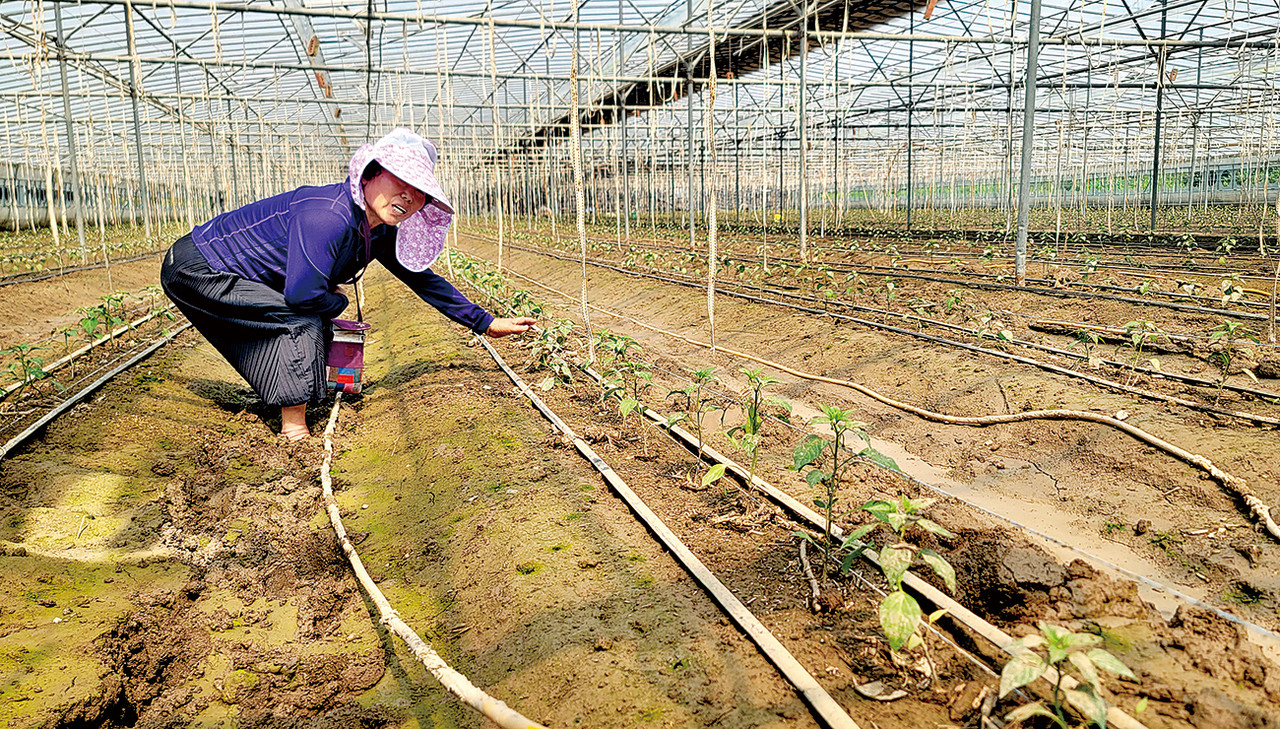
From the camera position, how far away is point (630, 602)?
102 inches

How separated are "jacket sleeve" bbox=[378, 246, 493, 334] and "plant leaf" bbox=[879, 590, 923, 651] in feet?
10.6

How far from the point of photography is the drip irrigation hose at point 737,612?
6.32 feet

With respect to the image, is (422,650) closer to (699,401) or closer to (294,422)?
(699,401)

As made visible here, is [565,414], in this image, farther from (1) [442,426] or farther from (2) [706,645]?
(2) [706,645]

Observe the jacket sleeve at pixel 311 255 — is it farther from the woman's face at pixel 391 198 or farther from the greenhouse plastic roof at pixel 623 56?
the greenhouse plastic roof at pixel 623 56

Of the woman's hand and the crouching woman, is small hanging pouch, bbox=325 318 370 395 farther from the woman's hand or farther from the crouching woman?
the woman's hand

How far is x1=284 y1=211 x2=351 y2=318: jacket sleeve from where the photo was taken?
4074mm

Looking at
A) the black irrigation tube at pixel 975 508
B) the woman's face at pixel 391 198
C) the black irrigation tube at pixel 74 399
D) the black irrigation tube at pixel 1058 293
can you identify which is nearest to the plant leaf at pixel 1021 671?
the black irrigation tube at pixel 975 508

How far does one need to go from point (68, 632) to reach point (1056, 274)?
933cm

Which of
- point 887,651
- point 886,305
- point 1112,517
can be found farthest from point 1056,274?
point 887,651

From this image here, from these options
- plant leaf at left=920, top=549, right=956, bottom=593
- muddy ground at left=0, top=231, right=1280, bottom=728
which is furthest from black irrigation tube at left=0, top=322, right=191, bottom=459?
plant leaf at left=920, top=549, right=956, bottom=593

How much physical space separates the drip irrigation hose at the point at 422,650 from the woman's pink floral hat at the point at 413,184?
131 cm

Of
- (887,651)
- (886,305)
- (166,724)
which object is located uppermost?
(886,305)

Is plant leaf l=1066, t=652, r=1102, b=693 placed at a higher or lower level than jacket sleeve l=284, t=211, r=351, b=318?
lower
